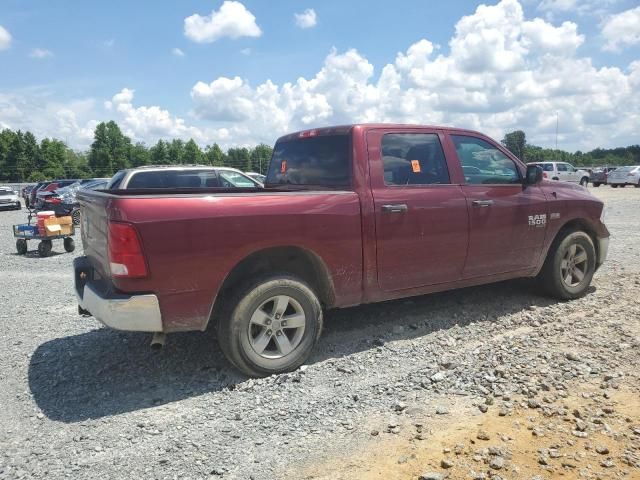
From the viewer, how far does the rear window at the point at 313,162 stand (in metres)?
4.56

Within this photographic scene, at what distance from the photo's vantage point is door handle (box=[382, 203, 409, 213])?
14.5ft

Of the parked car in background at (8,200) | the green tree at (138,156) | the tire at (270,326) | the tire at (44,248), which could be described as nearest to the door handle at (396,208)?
the tire at (270,326)

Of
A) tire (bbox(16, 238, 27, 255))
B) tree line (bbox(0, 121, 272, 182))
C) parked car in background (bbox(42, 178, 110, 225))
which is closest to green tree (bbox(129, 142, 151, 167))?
tree line (bbox(0, 121, 272, 182))

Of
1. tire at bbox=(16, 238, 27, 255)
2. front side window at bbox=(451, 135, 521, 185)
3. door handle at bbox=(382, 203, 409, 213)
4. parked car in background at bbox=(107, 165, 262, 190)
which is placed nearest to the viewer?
door handle at bbox=(382, 203, 409, 213)

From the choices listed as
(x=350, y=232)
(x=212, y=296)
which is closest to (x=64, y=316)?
(x=212, y=296)

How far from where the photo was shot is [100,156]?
83.0 meters

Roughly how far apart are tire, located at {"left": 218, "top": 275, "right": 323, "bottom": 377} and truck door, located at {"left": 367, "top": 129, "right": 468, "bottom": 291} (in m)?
0.79

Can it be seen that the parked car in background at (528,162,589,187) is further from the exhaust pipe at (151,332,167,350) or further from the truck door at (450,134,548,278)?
the exhaust pipe at (151,332,167,350)

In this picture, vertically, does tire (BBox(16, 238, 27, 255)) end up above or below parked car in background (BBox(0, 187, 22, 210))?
below

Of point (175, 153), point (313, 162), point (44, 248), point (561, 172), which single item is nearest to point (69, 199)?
point (44, 248)

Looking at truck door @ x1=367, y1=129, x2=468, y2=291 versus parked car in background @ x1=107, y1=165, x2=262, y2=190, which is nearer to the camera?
truck door @ x1=367, y1=129, x2=468, y2=291

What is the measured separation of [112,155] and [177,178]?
80.6 meters

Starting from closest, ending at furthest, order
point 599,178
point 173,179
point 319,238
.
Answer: point 319,238, point 173,179, point 599,178

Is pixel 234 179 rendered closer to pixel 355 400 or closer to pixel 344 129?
pixel 344 129
